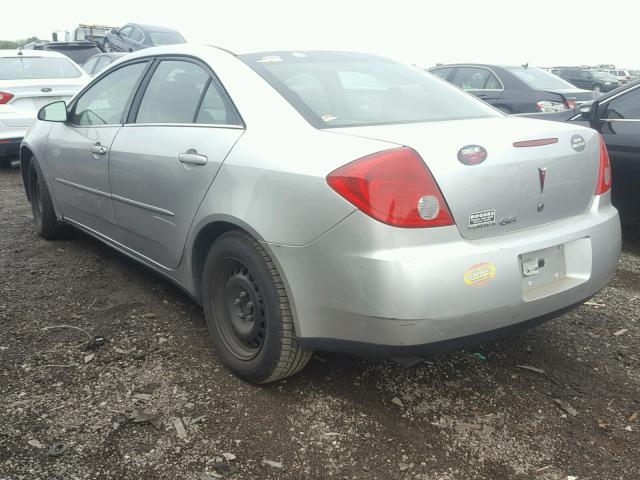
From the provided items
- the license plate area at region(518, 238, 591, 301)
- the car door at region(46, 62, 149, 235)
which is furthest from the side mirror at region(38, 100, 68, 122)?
the license plate area at region(518, 238, 591, 301)

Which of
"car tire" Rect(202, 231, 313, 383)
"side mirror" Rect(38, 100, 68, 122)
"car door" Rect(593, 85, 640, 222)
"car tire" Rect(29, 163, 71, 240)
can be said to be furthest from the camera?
"car tire" Rect(29, 163, 71, 240)

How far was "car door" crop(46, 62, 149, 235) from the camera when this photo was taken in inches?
146

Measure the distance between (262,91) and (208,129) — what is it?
348 millimetres

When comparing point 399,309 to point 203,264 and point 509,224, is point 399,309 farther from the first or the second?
point 203,264

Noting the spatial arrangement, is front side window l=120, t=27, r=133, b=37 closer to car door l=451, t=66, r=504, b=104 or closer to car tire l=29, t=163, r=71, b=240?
car door l=451, t=66, r=504, b=104

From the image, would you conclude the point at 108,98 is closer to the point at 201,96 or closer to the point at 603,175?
the point at 201,96

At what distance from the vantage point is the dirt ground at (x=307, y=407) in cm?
223

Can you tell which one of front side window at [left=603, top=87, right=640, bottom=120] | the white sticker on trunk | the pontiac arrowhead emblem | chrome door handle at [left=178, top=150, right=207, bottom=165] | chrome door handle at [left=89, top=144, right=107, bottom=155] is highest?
chrome door handle at [left=178, top=150, right=207, bottom=165]

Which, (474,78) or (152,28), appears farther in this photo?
(152,28)

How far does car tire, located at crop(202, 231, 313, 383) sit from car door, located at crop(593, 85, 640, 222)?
329 cm

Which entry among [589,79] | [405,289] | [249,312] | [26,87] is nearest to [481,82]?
[26,87]

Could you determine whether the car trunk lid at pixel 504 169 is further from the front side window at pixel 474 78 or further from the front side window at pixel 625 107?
the front side window at pixel 474 78

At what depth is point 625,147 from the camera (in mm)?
4691

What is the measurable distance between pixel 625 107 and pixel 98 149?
4057 mm
